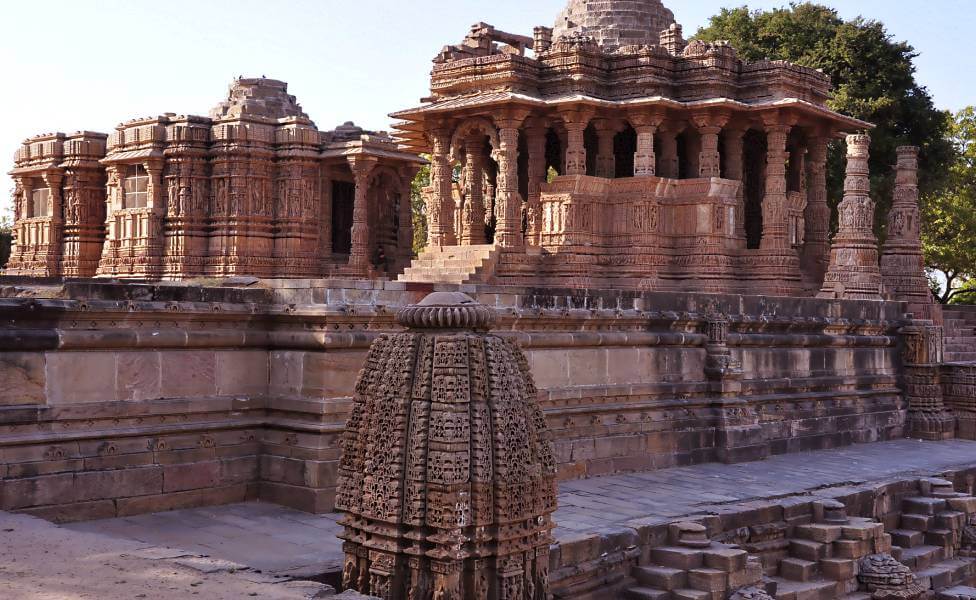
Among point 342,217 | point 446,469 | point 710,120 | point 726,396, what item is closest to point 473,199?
point 710,120

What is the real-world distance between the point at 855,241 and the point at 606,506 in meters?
9.37

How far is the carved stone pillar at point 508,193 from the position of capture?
19.0 m

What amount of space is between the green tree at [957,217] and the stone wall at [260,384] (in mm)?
25335

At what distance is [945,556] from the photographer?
420 inches

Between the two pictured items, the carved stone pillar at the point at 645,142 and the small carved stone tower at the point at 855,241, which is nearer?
the small carved stone tower at the point at 855,241

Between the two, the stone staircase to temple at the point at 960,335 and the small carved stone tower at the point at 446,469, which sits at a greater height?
the stone staircase to temple at the point at 960,335

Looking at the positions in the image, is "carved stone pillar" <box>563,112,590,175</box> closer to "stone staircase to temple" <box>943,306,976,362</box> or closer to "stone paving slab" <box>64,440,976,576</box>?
"stone staircase to temple" <box>943,306,976,362</box>

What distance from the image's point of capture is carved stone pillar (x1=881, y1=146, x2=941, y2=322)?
57.4 feet

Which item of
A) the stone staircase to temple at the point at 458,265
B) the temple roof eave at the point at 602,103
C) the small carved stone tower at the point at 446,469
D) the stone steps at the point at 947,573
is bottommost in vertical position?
the stone steps at the point at 947,573

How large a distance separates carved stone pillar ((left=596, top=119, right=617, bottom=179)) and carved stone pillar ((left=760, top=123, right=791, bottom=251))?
2.75 meters

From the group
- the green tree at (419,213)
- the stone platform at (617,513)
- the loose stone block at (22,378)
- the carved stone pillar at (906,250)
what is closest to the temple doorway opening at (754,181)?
the carved stone pillar at (906,250)

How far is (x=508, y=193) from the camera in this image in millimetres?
18984

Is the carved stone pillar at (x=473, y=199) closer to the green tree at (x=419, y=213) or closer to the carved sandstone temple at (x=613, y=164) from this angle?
the carved sandstone temple at (x=613, y=164)

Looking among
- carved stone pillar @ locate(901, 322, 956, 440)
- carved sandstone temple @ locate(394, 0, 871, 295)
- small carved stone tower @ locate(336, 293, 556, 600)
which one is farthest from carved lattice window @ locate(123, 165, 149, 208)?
small carved stone tower @ locate(336, 293, 556, 600)
